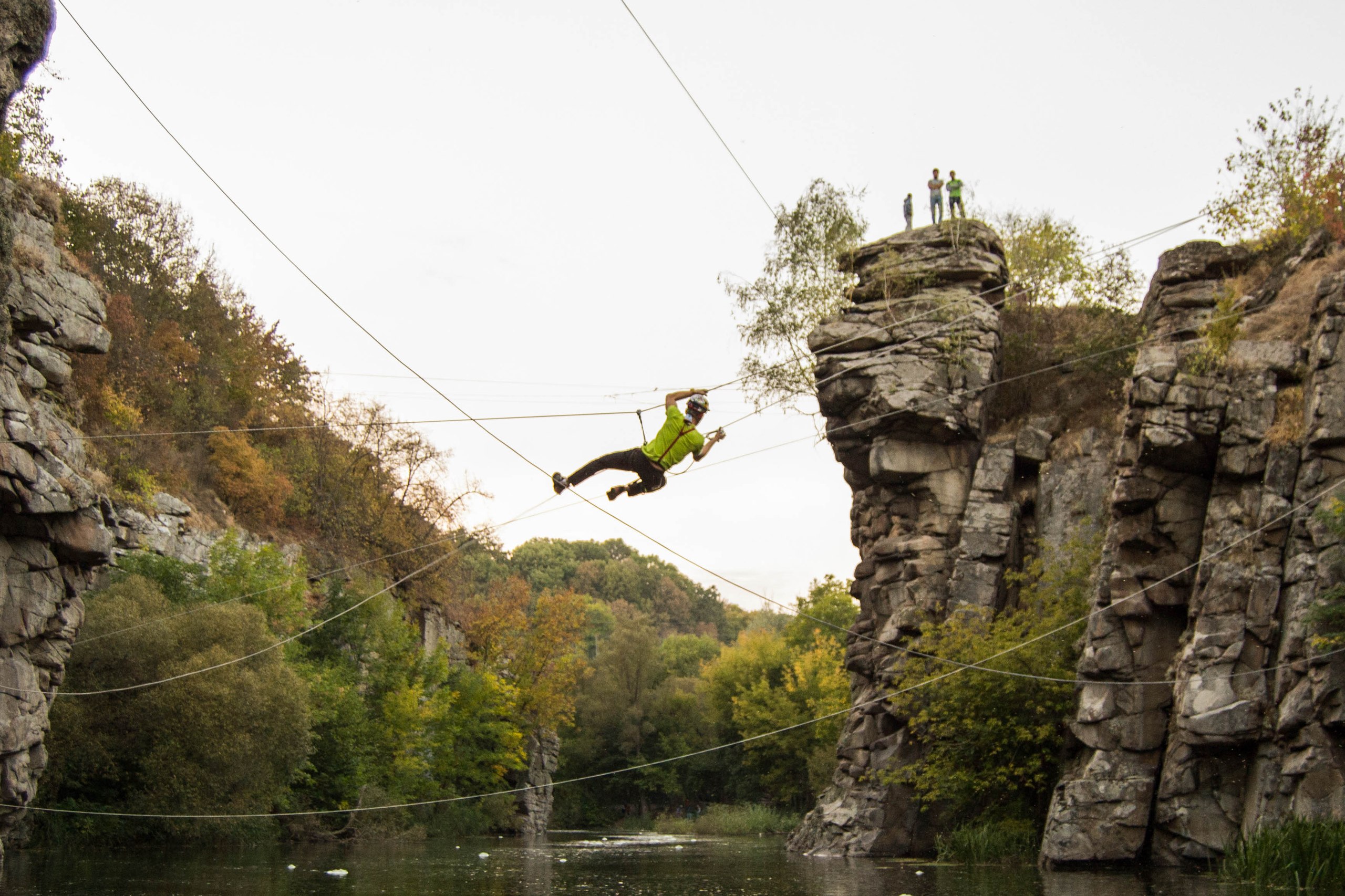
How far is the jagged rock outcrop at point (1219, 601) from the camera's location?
22.3 m

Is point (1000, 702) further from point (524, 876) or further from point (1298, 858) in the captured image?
point (524, 876)

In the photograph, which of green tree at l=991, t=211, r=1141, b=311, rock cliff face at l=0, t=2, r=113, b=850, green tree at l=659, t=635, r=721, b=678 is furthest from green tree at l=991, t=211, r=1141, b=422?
green tree at l=659, t=635, r=721, b=678

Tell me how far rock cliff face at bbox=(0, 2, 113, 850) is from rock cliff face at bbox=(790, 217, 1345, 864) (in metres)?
18.0

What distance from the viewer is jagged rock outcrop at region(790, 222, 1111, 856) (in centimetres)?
3241

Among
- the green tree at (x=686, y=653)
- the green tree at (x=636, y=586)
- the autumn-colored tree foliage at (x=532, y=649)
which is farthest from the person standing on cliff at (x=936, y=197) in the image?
the green tree at (x=636, y=586)

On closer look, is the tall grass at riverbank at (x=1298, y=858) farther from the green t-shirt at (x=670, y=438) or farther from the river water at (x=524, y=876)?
the green t-shirt at (x=670, y=438)

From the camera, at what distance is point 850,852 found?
3119cm

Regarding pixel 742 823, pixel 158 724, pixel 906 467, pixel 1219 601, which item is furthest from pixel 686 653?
pixel 1219 601

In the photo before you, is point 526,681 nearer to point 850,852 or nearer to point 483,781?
point 483,781

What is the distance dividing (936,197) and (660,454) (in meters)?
24.4

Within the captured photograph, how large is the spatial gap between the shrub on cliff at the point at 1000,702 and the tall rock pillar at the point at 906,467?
5.07 feet

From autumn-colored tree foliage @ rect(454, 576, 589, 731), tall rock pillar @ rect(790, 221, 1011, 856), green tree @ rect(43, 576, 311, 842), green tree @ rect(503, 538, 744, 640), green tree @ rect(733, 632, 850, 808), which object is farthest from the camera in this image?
green tree @ rect(503, 538, 744, 640)

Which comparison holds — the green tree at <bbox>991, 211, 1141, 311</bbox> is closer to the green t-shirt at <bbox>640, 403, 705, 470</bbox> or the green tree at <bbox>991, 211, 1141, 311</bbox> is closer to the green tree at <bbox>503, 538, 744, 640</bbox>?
the green t-shirt at <bbox>640, 403, 705, 470</bbox>

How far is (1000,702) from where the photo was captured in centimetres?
2814
